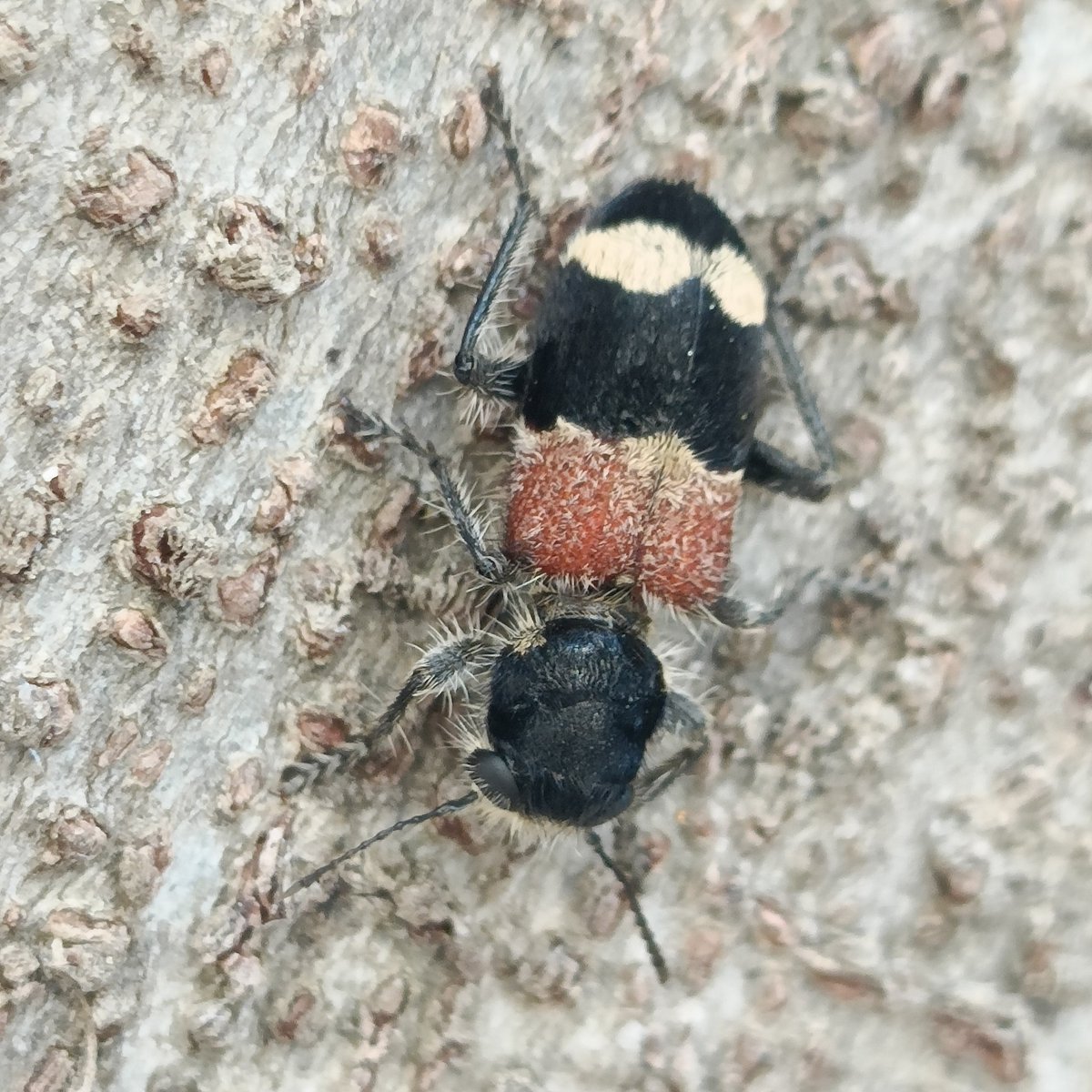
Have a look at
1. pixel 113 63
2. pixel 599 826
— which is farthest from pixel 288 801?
pixel 113 63

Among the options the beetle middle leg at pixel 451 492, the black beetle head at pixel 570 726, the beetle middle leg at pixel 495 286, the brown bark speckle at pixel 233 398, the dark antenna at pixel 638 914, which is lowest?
the dark antenna at pixel 638 914

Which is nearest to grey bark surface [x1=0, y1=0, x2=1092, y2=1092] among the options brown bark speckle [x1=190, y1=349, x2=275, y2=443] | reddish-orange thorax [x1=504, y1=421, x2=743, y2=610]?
brown bark speckle [x1=190, y1=349, x2=275, y2=443]

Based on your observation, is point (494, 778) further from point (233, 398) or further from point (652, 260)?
point (652, 260)

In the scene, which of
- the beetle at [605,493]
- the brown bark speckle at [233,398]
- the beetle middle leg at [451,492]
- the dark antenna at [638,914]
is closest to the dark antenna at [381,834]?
the beetle at [605,493]

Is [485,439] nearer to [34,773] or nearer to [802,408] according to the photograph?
[802,408]

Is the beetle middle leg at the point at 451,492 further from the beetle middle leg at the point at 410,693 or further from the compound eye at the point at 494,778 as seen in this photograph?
the compound eye at the point at 494,778

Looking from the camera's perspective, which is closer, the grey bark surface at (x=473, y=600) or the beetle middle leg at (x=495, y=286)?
the grey bark surface at (x=473, y=600)

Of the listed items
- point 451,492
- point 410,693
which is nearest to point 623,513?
point 451,492
